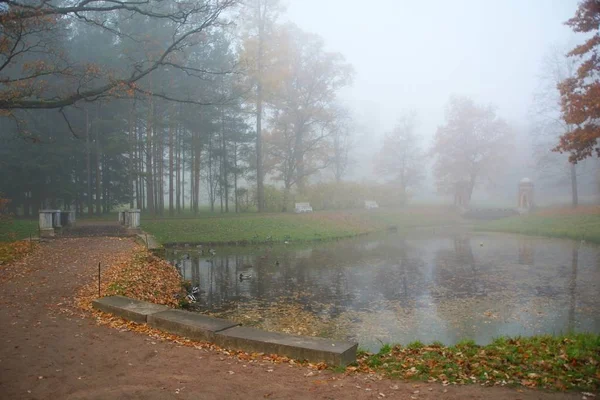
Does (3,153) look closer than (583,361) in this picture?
No

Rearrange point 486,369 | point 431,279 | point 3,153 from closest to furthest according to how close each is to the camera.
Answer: point 486,369
point 431,279
point 3,153

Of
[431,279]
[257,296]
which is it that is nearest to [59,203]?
[257,296]

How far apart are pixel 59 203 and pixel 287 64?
2122 centimetres

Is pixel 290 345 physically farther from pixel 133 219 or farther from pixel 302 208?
pixel 302 208

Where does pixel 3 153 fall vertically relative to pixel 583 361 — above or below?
above

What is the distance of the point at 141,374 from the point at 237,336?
1.34m

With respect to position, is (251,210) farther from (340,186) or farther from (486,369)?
(486,369)

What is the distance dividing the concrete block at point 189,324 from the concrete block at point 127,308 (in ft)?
0.77

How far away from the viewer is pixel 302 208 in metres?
33.6

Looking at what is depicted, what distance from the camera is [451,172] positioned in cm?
4444

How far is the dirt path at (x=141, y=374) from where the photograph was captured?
4.19m

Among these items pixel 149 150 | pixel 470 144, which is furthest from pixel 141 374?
pixel 470 144

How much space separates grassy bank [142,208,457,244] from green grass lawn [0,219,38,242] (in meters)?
5.27

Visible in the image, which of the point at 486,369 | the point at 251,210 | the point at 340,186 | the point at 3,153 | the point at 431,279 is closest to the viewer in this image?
the point at 486,369
